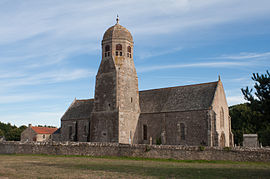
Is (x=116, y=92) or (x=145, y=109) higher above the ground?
(x=116, y=92)

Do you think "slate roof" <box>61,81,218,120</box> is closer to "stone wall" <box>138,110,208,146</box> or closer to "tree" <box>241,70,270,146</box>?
"stone wall" <box>138,110,208,146</box>

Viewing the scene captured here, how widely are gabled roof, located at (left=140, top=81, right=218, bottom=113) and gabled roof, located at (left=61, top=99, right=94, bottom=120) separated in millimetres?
10575

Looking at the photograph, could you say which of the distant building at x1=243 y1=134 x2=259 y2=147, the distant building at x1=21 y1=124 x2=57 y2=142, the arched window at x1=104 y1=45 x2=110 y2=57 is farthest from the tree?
the distant building at x1=21 y1=124 x2=57 y2=142

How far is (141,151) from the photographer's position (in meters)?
26.9

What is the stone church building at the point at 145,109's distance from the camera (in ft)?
124

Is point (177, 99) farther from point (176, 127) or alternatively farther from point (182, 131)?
point (182, 131)

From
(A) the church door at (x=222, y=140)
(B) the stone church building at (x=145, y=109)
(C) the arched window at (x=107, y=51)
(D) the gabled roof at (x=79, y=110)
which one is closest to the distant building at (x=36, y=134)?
(D) the gabled roof at (x=79, y=110)

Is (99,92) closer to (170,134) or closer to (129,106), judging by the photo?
(129,106)

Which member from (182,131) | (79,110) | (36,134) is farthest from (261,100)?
(36,134)

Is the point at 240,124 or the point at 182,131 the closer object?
the point at 182,131

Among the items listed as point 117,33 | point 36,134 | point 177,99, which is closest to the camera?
point 177,99

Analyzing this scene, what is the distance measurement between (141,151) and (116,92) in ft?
49.9

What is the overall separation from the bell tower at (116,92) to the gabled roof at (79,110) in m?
6.62

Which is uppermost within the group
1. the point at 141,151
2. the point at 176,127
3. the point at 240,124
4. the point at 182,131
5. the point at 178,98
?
the point at 178,98
